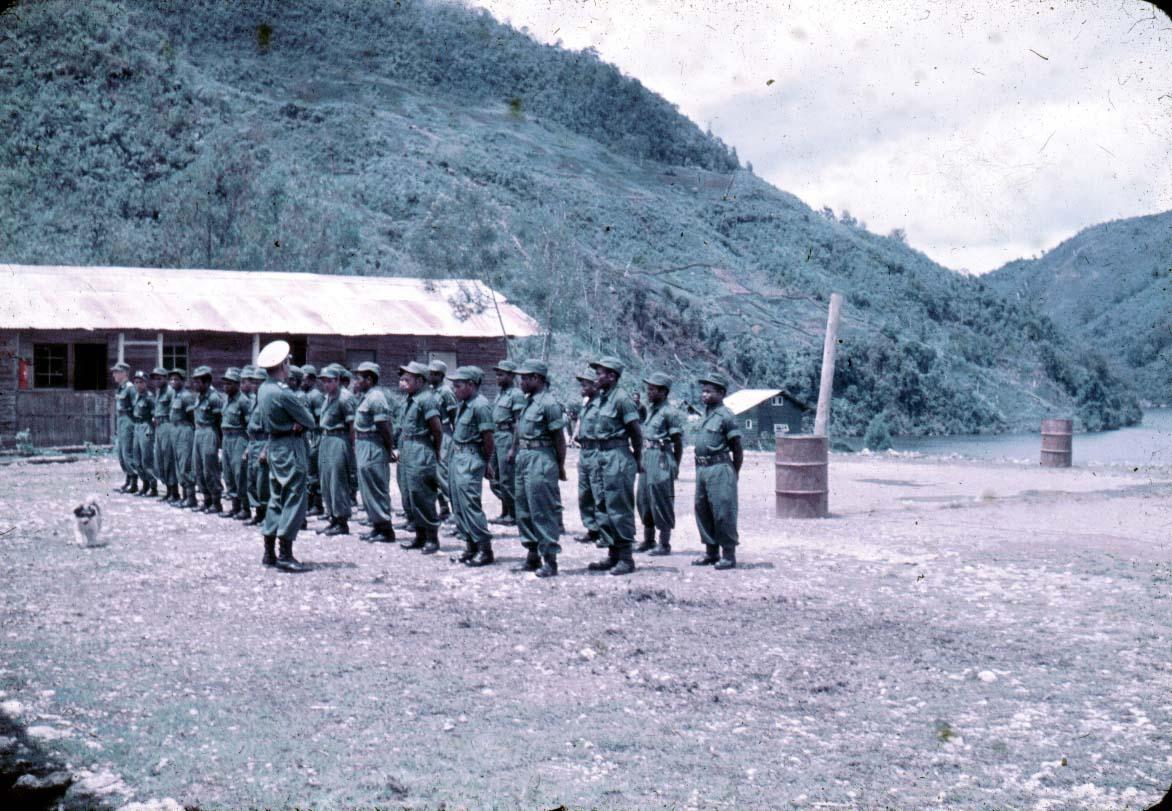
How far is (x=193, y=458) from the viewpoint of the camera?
13.6 metres

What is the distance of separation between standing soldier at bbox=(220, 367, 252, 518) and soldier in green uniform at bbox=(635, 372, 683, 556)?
515 centimetres

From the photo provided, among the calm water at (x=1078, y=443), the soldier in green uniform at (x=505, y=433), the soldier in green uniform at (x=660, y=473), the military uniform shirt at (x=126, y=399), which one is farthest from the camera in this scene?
the calm water at (x=1078, y=443)

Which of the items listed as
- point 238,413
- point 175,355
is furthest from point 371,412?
point 175,355

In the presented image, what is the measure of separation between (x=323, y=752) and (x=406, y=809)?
0.81 metres

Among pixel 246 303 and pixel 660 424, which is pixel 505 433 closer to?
pixel 660 424

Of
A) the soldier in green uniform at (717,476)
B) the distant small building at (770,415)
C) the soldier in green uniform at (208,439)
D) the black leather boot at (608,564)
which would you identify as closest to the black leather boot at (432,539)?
the black leather boot at (608,564)

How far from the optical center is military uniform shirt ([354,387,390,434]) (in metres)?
10.7

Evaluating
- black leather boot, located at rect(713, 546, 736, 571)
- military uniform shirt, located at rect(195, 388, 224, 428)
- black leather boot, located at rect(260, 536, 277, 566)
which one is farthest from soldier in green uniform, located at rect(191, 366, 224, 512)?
black leather boot, located at rect(713, 546, 736, 571)

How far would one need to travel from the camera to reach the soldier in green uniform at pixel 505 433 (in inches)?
423

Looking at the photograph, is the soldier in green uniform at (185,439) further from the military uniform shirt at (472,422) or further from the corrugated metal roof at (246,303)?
the corrugated metal roof at (246,303)

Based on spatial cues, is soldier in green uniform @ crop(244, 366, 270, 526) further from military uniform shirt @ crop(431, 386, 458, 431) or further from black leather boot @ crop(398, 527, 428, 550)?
military uniform shirt @ crop(431, 386, 458, 431)

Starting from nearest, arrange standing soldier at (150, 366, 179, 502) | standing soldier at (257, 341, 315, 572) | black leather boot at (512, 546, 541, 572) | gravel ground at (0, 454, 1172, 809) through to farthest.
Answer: gravel ground at (0, 454, 1172, 809) < standing soldier at (257, 341, 315, 572) < black leather boot at (512, 546, 541, 572) < standing soldier at (150, 366, 179, 502)

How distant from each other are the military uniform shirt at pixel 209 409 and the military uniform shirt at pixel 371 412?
11.2 feet

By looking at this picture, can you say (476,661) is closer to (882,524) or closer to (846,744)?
(846,744)
